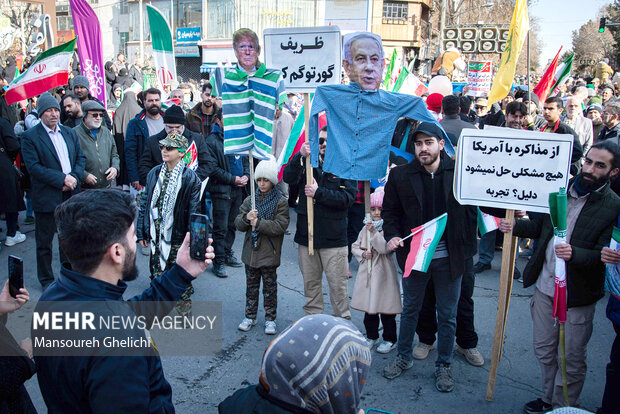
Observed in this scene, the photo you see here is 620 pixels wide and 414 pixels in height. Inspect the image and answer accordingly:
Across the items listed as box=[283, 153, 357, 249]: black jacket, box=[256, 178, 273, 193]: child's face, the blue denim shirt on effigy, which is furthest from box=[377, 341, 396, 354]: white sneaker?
box=[256, 178, 273, 193]: child's face

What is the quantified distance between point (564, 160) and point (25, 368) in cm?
342

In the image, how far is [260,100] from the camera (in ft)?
16.0

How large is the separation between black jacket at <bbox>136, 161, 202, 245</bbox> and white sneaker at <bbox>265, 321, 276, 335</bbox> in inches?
46.4

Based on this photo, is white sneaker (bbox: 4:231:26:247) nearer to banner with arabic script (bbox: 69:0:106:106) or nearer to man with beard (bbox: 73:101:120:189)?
man with beard (bbox: 73:101:120:189)

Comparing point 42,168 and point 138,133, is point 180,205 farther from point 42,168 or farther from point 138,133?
point 138,133

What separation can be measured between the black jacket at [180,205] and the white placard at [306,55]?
1335 millimetres

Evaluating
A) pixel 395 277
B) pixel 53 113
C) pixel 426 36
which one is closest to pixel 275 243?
pixel 395 277

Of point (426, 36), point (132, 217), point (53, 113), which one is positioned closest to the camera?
point (132, 217)

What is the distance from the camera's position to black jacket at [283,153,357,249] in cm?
448

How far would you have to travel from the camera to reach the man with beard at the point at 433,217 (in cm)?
384

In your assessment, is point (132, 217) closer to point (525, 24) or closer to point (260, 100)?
point (260, 100)

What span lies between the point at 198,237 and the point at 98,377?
0.78 meters

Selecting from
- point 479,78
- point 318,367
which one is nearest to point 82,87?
point 318,367

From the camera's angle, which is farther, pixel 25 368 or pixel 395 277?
pixel 395 277
